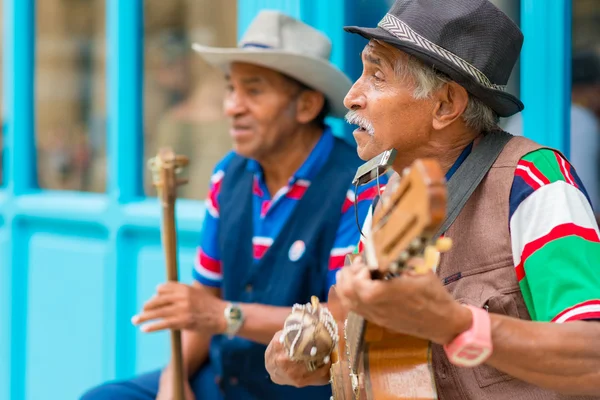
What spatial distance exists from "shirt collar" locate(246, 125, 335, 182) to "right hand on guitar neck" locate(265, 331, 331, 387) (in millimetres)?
855

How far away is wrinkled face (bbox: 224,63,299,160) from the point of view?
3.08m

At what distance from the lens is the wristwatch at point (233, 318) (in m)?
2.87

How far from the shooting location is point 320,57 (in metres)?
3.13

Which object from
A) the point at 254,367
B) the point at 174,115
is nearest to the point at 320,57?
the point at 254,367

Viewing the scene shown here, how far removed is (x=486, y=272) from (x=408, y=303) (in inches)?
17.3

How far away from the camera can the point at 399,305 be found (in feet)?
5.19

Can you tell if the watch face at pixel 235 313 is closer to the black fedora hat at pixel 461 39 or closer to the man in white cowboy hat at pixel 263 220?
the man in white cowboy hat at pixel 263 220

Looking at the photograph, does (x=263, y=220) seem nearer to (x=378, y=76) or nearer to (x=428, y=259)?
(x=378, y=76)

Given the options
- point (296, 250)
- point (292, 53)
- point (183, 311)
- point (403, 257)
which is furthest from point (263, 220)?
point (403, 257)

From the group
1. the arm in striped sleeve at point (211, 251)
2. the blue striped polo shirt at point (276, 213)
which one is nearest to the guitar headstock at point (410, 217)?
the blue striped polo shirt at point (276, 213)

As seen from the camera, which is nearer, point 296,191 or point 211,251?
point 296,191

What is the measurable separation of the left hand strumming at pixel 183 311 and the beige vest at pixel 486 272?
1.03m

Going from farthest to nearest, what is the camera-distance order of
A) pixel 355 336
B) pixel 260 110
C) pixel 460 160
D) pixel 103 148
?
pixel 103 148
pixel 260 110
pixel 460 160
pixel 355 336

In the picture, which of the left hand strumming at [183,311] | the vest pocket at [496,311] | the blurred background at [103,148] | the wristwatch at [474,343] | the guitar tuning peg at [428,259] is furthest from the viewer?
the blurred background at [103,148]
